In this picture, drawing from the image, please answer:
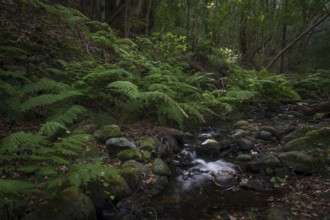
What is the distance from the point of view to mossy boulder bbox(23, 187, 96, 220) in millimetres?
3301

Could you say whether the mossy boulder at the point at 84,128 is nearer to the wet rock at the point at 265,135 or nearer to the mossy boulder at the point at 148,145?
the mossy boulder at the point at 148,145

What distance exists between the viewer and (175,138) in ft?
20.2

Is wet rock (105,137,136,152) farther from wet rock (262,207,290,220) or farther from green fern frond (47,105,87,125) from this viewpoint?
wet rock (262,207,290,220)

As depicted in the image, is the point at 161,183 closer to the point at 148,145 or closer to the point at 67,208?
the point at 148,145

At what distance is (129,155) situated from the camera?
4.98 meters

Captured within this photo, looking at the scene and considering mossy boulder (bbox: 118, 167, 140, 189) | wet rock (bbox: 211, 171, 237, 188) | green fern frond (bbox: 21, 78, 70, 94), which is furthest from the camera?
green fern frond (bbox: 21, 78, 70, 94)

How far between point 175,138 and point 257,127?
9.23 ft

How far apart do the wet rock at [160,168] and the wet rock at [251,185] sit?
1.19 metres

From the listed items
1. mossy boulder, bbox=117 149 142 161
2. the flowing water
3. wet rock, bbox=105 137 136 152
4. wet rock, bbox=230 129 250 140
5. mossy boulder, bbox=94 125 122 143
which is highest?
mossy boulder, bbox=94 125 122 143

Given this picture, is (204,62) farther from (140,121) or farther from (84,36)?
(140,121)

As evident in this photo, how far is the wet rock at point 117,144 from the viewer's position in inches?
201

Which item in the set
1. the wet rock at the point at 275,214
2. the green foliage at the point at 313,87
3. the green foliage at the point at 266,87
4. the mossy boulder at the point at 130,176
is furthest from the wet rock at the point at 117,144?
the green foliage at the point at 313,87

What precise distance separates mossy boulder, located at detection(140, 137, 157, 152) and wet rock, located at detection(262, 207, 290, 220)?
2290mm

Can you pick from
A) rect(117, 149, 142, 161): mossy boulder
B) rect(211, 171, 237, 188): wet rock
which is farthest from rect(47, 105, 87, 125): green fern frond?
rect(211, 171, 237, 188): wet rock
